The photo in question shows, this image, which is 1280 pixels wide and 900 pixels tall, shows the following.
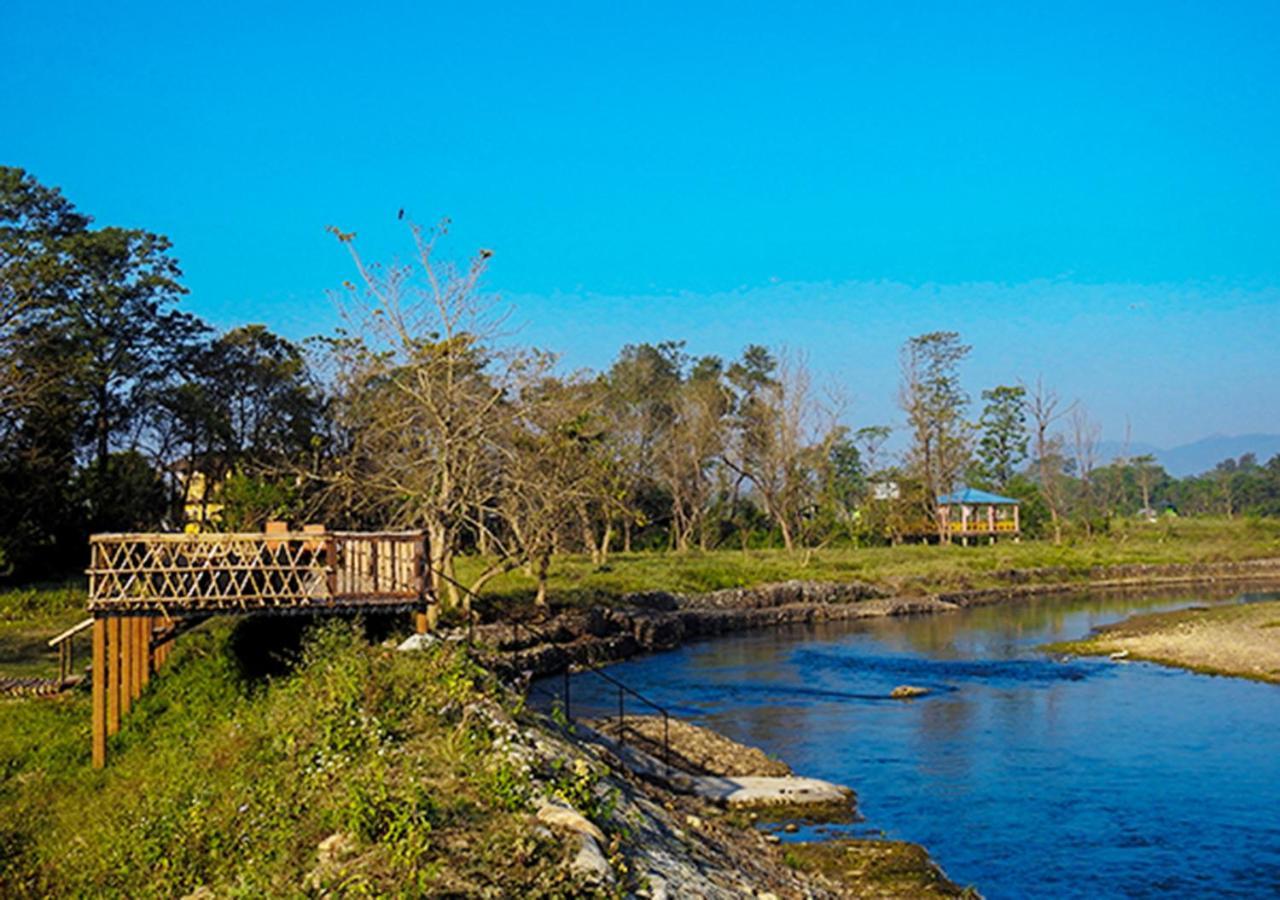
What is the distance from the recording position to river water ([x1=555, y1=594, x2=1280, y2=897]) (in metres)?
16.2

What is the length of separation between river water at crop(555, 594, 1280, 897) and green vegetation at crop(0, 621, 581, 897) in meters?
6.45

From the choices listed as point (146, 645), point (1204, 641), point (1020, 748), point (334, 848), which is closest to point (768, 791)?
point (1020, 748)

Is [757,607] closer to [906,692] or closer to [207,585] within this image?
[906,692]

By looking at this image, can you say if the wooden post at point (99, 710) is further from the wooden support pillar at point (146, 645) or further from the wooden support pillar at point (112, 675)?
the wooden support pillar at point (146, 645)

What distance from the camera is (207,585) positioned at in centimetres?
1833

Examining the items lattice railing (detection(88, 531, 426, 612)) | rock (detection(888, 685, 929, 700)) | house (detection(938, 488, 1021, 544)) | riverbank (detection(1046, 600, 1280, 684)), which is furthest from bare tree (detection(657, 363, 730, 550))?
lattice railing (detection(88, 531, 426, 612))

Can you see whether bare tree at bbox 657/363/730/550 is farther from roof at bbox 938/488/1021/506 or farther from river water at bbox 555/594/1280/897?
river water at bbox 555/594/1280/897

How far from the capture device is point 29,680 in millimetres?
19797

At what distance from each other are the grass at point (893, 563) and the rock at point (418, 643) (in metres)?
16.7

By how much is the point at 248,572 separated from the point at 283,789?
6.79 m

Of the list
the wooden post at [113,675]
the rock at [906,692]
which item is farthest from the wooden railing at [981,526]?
the wooden post at [113,675]

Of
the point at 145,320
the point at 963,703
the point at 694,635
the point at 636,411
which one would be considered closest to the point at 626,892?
the point at 963,703

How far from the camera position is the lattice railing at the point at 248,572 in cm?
1708

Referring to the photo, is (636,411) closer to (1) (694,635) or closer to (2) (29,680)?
(1) (694,635)
